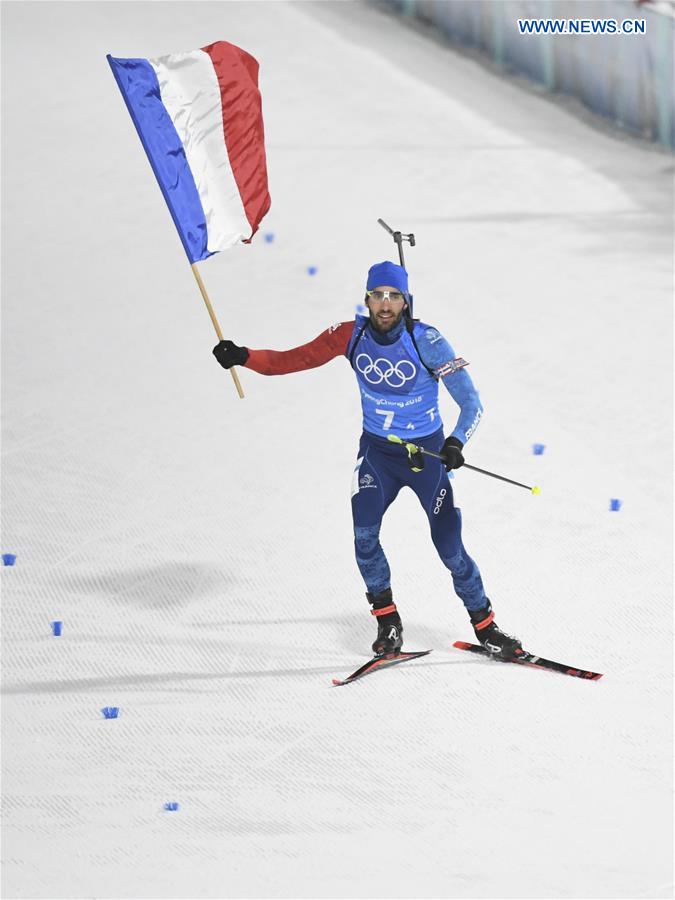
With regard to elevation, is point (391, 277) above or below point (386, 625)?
above

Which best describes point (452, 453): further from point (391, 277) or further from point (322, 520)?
point (322, 520)

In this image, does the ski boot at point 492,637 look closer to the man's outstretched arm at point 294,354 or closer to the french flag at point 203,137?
the man's outstretched arm at point 294,354

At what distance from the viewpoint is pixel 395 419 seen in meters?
6.34

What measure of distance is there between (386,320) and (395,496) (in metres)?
0.72

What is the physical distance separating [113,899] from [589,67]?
28.9 ft

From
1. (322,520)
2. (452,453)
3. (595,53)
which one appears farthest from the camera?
(595,53)

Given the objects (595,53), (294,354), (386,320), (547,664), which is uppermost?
(386,320)

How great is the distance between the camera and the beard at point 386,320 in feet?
20.2

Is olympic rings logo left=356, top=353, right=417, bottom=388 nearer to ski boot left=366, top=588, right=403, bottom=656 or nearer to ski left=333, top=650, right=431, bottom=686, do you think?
ski boot left=366, top=588, right=403, bottom=656

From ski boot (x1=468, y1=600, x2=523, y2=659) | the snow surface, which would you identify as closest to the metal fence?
the snow surface

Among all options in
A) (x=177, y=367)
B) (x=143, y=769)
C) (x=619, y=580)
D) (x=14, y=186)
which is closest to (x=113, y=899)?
(x=143, y=769)

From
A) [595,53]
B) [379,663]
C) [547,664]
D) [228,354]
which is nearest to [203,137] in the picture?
[228,354]

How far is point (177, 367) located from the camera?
9.20 metres

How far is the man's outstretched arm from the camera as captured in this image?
6.38 meters
